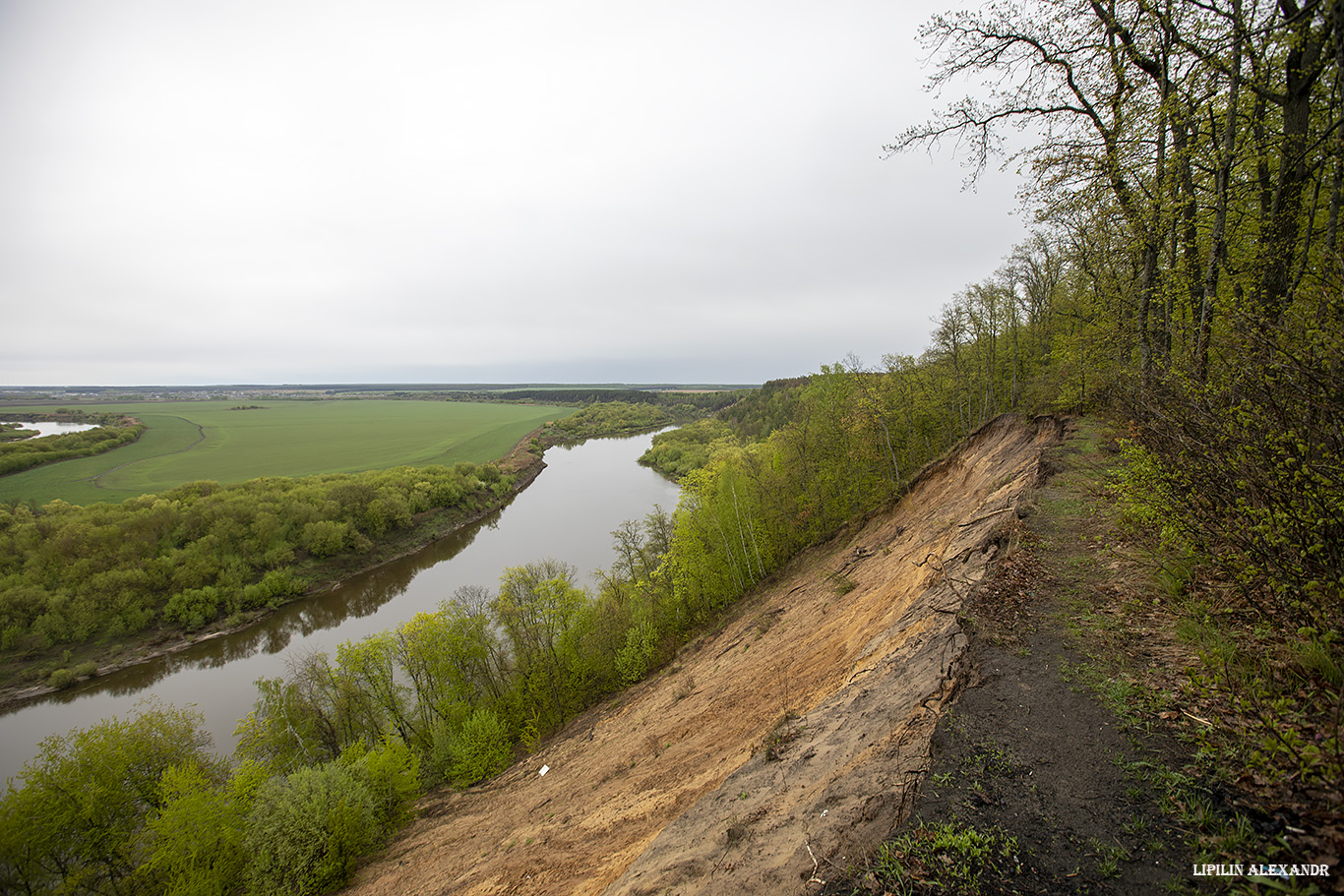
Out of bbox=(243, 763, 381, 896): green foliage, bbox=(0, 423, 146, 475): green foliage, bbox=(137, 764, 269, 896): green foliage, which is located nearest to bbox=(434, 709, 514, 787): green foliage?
bbox=(243, 763, 381, 896): green foliage

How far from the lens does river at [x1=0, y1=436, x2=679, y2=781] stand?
21781mm

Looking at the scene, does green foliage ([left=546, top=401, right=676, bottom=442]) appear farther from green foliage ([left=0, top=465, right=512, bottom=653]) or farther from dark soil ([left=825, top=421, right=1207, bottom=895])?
dark soil ([left=825, top=421, right=1207, bottom=895])

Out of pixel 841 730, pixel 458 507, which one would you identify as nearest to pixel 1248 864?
pixel 841 730

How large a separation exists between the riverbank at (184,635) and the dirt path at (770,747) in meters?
23.9

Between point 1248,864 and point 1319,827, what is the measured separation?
41cm

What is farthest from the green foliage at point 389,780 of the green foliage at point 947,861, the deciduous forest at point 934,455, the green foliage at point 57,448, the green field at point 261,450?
the green foliage at point 57,448

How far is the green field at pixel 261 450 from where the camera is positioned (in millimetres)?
46719

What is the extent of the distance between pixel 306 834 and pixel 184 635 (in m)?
25.9

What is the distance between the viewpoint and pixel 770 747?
6551 millimetres

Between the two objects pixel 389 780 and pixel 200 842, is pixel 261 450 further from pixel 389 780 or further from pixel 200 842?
pixel 389 780

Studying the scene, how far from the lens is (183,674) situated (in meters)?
24.6

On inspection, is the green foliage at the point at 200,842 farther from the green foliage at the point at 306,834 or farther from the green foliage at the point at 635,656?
the green foliage at the point at 635,656

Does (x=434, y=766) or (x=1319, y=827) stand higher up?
(x=1319, y=827)

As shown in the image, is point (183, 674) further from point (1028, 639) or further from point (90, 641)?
point (1028, 639)
